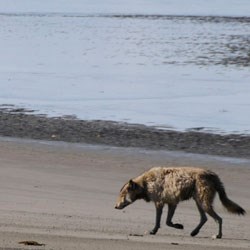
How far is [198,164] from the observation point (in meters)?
16.3

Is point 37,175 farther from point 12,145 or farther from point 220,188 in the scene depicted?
point 220,188

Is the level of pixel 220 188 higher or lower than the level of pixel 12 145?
higher

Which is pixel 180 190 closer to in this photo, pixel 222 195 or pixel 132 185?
pixel 222 195

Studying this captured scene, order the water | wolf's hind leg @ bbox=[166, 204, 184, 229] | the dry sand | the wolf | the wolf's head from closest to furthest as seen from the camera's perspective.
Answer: the dry sand, the wolf, wolf's hind leg @ bbox=[166, 204, 184, 229], the wolf's head, the water

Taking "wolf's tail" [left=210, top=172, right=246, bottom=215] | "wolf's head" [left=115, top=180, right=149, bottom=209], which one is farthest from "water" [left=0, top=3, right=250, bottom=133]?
"wolf's tail" [left=210, top=172, right=246, bottom=215]

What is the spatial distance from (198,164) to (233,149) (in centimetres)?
142

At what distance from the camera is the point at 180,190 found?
9.98 m

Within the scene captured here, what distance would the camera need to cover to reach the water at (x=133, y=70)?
21.2 meters

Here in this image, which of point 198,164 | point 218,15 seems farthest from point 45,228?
point 218,15

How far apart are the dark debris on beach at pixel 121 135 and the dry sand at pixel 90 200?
46cm

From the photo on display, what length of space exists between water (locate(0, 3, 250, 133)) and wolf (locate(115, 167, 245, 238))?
28.5ft

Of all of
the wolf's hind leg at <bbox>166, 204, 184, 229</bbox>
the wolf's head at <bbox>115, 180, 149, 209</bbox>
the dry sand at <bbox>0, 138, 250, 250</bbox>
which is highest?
the wolf's head at <bbox>115, 180, 149, 209</bbox>

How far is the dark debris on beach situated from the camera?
17.7 m

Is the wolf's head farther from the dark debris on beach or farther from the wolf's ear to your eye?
the dark debris on beach
